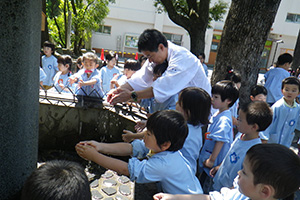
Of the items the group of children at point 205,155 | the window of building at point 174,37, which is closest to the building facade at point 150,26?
the window of building at point 174,37

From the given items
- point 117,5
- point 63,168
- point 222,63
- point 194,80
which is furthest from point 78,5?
point 63,168

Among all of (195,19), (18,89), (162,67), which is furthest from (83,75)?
Result: (195,19)

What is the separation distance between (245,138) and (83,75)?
3029 mm

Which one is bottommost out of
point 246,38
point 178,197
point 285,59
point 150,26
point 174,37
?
point 178,197

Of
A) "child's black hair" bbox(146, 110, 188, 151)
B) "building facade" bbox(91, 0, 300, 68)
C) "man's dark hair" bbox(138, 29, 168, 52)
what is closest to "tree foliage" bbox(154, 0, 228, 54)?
"man's dark hair" bbox(138, 29, 168, 52)

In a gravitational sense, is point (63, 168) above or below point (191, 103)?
below

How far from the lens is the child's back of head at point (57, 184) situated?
1014mm

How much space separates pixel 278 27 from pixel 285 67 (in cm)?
2364

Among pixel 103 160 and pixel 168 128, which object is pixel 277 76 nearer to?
pixel 168 128

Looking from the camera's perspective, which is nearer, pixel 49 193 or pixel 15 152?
pixel 49 193

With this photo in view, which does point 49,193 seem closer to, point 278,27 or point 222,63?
point 222,63

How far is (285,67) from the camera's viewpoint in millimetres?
5156

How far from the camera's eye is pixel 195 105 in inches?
79.5

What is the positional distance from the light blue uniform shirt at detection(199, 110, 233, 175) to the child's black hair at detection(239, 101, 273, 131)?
240 mm
